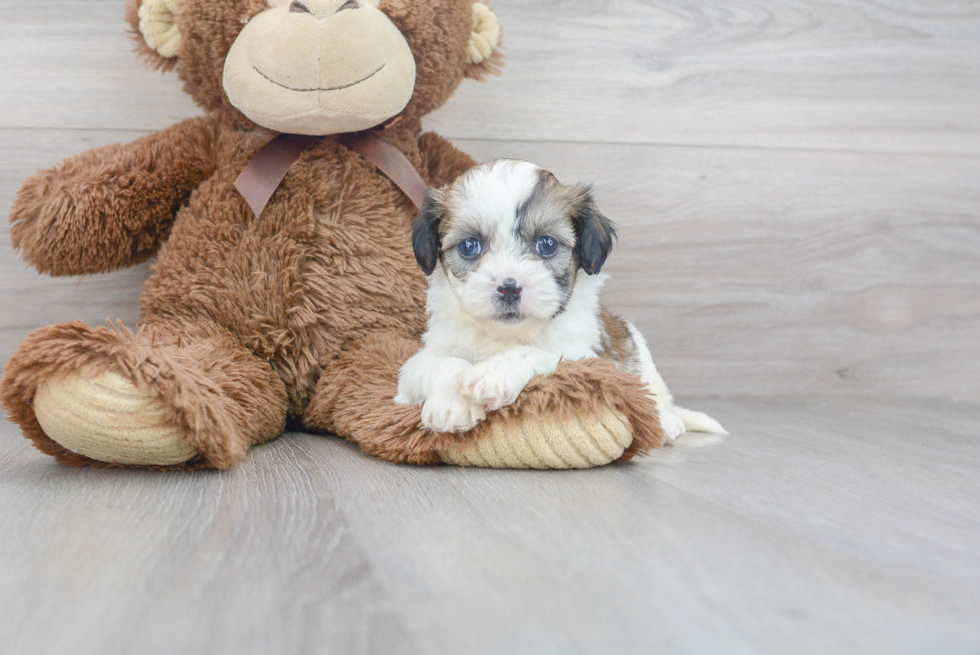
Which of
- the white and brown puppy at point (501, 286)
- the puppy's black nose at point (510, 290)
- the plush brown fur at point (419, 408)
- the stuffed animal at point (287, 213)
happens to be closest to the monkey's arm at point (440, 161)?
the stuffed animal at point (287, 213)

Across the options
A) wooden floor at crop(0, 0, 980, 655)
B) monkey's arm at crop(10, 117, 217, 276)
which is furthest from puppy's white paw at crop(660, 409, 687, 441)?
monkey's arm at crop(10, 117, 217, 276)

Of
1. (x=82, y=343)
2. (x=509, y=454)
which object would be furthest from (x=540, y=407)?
(x=82, y=343)

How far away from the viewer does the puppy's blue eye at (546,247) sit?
4.68 feet

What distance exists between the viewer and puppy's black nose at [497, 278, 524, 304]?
1348 millimetres

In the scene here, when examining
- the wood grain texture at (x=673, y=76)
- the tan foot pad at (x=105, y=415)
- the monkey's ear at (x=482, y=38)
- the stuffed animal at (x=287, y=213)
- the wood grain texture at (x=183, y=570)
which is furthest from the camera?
the wood grain texture at (x=673, y=76)

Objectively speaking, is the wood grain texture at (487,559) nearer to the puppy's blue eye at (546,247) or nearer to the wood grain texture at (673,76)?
the puppy's blue eye at (546,247)

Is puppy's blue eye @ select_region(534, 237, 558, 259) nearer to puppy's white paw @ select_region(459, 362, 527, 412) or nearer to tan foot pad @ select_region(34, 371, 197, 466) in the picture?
puppy's white paw @ select_region(459, 362, 527, 412)

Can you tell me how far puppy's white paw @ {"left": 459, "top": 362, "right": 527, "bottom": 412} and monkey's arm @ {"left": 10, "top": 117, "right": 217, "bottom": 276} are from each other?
0.86 metres

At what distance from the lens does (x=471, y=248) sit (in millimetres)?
1433

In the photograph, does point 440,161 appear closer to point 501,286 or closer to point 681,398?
point 501,286

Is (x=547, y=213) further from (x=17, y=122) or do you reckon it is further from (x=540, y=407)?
(x=17, y=122)

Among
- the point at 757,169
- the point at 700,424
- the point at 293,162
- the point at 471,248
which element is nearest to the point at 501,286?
the point at 471,248

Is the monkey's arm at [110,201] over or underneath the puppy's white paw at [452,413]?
over

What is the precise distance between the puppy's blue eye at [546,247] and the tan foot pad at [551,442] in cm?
30
